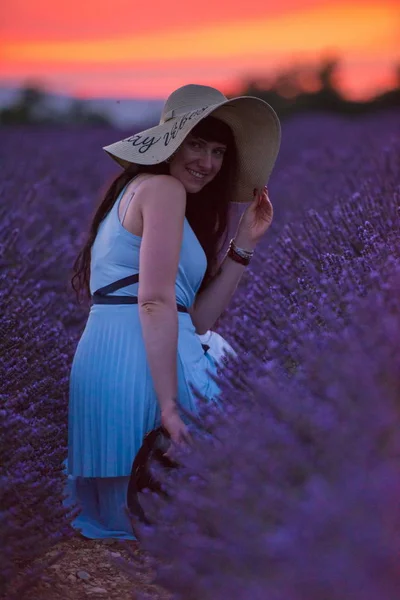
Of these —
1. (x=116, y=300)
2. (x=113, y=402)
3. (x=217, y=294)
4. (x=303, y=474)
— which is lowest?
(x=113, y=402)

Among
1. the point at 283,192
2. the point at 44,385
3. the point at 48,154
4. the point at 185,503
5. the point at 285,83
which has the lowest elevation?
the point at 285,83

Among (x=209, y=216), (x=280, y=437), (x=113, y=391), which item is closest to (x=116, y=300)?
(x=113, y=391)

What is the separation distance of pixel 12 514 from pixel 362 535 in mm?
953

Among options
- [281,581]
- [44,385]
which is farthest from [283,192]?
[281,581]

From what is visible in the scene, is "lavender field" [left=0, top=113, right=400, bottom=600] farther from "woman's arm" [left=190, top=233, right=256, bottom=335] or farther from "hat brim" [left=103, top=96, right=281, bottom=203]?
"hat brim" [left=103, top=96, right=281, bottom=203]

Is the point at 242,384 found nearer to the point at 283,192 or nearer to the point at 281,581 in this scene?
the point at 281,581

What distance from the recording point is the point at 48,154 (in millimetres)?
8883

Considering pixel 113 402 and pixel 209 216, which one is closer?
pixel 113 402

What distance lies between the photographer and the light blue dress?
2.58 m

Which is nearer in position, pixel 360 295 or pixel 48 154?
pixel 360 295

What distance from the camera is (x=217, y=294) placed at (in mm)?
3006

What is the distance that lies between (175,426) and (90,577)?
1.44 feet

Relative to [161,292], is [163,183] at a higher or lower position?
higher

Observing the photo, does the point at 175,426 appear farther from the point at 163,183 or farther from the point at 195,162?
the point at 195,162
